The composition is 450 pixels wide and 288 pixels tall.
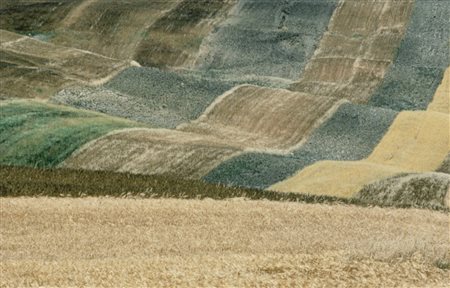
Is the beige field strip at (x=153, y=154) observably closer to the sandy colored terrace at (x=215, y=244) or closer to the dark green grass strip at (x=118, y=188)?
the dark green grass strip at (x=118, y=188)

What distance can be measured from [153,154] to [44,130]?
591 centimetres

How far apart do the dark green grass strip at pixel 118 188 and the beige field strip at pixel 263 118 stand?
10.9m

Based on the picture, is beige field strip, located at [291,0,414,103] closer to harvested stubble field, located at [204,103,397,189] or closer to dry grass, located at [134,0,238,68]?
harvested stubble field, located at [204,103,397,189]

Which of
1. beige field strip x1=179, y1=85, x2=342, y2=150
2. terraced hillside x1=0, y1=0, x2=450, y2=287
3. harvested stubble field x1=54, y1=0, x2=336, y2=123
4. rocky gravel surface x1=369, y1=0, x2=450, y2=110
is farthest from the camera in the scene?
rocky gravel surface x1=369, y1=0, x2=450, y2=110

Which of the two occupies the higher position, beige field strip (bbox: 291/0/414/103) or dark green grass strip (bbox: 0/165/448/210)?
dark green grass strip (bbox: 0/165/448/210)

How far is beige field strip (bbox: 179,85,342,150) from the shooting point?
4294 centimetres

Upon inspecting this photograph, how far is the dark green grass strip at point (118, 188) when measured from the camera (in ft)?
87.5

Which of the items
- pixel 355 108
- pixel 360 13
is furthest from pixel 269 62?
pixel 355 108

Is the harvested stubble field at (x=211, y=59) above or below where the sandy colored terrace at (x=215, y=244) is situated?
below

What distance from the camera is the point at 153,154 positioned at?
120ft

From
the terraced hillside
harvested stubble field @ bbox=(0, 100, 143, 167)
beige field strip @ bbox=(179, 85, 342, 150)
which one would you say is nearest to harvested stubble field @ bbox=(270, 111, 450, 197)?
the terraced hillside

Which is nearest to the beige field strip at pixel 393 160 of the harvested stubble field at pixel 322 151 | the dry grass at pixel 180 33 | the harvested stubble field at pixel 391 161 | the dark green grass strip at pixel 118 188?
the harvested stubble field at pixel 391 161

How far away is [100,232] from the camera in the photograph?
66.4ft

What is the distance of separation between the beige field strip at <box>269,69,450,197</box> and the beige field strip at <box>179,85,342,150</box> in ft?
13.5
